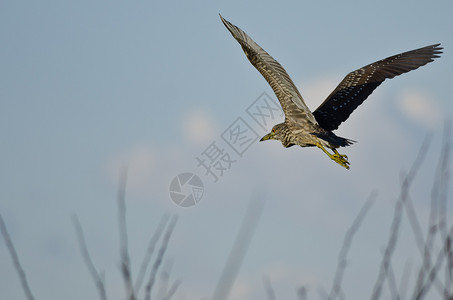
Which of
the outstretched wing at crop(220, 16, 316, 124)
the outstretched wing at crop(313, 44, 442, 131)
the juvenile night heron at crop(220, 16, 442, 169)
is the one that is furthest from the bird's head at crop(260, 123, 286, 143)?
the outstretched wing at crop(220, 16, 316, 124)

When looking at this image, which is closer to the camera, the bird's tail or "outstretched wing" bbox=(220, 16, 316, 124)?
the bird's tail

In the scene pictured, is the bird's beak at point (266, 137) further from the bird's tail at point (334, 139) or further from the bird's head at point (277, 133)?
the bird's tail at point (334, 139)

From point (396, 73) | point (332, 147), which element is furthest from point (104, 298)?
point (396, 73)

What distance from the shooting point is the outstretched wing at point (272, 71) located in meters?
9.63

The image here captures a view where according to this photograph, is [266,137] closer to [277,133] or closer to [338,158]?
[277,133]

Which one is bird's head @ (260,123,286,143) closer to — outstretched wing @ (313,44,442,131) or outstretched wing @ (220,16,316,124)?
outstretched wing @ (313,44,442,131)

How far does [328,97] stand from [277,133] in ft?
4.15

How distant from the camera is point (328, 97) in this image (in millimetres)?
11203

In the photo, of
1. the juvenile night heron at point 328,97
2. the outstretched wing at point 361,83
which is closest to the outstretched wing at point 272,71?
the juvenile night heron at point 328,97

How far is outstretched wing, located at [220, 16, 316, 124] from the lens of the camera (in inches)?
379

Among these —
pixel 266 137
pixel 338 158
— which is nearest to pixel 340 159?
pixel 338 158

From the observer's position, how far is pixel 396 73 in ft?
37.6

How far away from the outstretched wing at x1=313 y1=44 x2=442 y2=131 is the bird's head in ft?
2.28

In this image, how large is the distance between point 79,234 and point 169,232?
1.34ft
